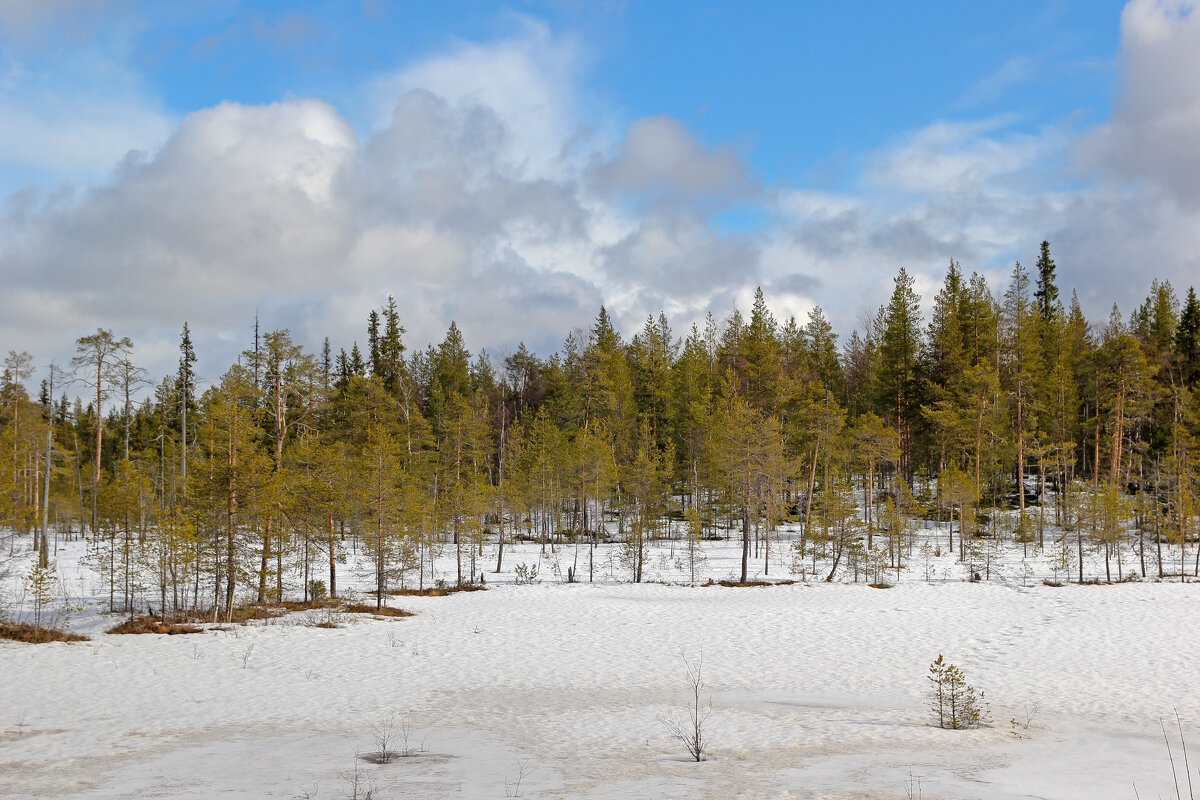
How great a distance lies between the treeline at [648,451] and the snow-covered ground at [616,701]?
15.3 feet

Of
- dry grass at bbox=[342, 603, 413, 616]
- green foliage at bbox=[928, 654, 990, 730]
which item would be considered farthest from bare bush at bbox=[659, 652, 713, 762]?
dry grass at bbox=[342, 603, 413, 616]

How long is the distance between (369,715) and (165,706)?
4.48 m

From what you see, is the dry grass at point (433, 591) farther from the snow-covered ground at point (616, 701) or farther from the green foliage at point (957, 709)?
the green foliage at point (957, 709)

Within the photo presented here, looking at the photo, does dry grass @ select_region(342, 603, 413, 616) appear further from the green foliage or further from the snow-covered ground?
the green foliage

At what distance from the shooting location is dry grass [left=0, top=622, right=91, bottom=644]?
2102 centimetres

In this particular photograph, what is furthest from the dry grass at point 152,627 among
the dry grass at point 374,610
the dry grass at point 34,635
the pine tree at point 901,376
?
the pine tree at point 901,376

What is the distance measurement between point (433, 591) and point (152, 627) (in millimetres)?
12059

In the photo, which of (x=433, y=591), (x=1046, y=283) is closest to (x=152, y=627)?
(x=433, y=591)

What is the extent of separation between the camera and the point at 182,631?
22.6 m

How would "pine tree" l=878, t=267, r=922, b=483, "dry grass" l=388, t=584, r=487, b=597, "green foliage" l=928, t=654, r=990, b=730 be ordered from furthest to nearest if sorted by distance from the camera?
"pine tree" l=878, t=267, r=922, b=483 → "dry grass" l=388, t=584, r=487, b=597 → "green foliage" l=928, t=654, r=990, b=730

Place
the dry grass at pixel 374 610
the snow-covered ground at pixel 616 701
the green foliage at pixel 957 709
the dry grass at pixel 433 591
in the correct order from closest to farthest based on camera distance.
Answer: the snow-covered ground at pixel 616 701 → the green foliage at pixel 957 709 → the dry grass at pixel 374 610 → the dry grass at pixel 433 591

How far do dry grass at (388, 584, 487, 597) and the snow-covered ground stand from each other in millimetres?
2679

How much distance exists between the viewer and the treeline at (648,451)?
2861cm

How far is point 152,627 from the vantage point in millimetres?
22828
